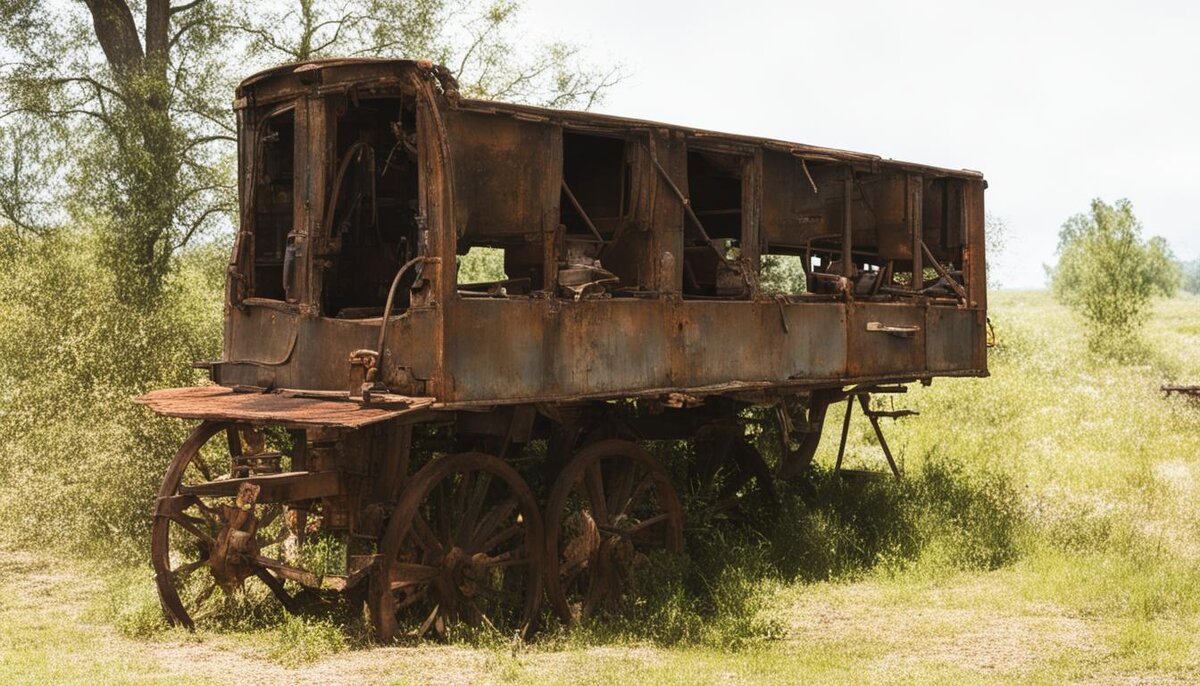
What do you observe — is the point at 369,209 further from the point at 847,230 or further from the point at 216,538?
the point at 847,230

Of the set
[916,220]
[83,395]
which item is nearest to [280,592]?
[83,395]

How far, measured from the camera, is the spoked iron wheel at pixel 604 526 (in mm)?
10250

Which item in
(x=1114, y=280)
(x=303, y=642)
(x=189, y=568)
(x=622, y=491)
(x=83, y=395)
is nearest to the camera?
(x=303, y=642)

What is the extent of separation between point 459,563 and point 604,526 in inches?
60.2

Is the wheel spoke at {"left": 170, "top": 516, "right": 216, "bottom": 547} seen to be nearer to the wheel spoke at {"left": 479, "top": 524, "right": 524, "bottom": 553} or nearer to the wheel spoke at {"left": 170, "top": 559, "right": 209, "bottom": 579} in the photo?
the wheel spoke at {"left": 170, "top": 559, "right": 209, "bottom": 579}

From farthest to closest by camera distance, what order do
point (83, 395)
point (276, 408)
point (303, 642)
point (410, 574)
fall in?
point (83, 395) → point (410, 574) → point (276, 408) → point (303, 642)

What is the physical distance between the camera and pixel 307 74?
377 inches

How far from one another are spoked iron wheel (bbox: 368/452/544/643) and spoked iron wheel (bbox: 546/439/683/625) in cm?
30

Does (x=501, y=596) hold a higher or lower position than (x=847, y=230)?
lower

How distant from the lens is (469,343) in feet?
29.7

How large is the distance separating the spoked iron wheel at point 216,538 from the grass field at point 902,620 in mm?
362

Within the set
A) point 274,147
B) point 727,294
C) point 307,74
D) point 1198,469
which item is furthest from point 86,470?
point 1198,469

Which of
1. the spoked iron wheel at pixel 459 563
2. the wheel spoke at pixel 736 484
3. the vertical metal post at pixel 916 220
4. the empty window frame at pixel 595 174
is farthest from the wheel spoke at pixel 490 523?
the vertical metal post at pixel 916 220

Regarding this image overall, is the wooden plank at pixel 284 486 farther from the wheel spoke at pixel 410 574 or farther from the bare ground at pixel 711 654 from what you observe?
the bare ground at pixel 711 654
